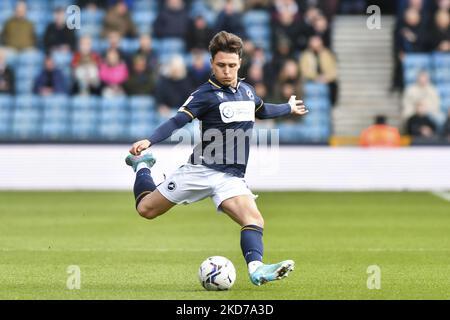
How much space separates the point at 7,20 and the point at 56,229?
1111cm

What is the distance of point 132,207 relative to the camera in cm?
1897

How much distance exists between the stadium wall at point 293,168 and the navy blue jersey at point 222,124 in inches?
456

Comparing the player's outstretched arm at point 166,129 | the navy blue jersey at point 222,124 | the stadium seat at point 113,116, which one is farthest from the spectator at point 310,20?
the player's outstretched arm at point 166,129

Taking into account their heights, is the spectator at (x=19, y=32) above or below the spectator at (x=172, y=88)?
above

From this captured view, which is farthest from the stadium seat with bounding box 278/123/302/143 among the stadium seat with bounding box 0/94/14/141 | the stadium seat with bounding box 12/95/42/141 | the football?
the football

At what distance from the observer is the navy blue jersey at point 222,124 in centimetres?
1027

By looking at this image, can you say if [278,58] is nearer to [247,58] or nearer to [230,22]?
[247,58]

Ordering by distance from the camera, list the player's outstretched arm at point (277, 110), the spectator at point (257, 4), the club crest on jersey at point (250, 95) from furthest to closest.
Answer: the spectator at point (257, 4) → the player's outstretched arm at point (277, 110) → the club crest on jersey at point (250, 95)

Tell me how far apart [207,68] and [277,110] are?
43.2 ft

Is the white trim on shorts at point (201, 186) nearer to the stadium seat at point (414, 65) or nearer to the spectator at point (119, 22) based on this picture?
the stadium seat at point (414, 65)

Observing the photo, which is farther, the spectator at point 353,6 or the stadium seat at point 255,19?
the spectator at point 353,6

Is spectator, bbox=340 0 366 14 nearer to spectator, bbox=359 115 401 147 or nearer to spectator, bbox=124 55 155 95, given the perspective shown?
spectator, bbox=359 115 401 147

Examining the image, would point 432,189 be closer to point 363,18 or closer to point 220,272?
point 363,18

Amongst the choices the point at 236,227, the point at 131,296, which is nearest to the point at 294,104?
the point at 131,296
